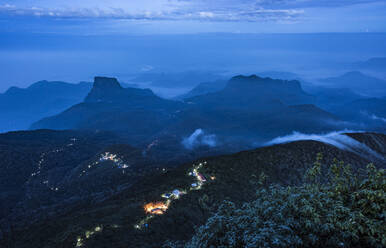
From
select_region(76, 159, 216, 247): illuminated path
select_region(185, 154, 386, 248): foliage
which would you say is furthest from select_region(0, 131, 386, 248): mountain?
select_region(185, 154, 386, 248): foliage

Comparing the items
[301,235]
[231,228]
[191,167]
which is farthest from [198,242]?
[191,167]

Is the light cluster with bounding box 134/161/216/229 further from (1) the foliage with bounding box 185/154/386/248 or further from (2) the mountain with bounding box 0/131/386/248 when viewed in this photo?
(1) the foliage with bounding box 185/154/386/248

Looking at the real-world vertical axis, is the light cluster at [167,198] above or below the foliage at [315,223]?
below

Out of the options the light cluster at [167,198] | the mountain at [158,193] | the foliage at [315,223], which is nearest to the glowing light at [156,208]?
the light cluster at [167,198]

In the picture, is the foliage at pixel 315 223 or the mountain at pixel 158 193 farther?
the mountain at pixel 158 193

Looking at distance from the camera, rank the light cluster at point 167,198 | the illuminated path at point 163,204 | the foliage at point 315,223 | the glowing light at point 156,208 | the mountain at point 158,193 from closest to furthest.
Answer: the foliage at point 315,223, the illuminated path at point 163,204, the mountain at point 158,193, the light cluster at point 167,198, the glowing light at point 156,208

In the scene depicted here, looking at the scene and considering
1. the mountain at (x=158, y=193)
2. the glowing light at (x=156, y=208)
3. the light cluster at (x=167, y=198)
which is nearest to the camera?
the mountain at (x=158, y=193)

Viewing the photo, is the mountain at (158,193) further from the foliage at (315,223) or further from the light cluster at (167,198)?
the foliage at (315,223)

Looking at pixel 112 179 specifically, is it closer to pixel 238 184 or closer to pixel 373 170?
pixel 238 184
